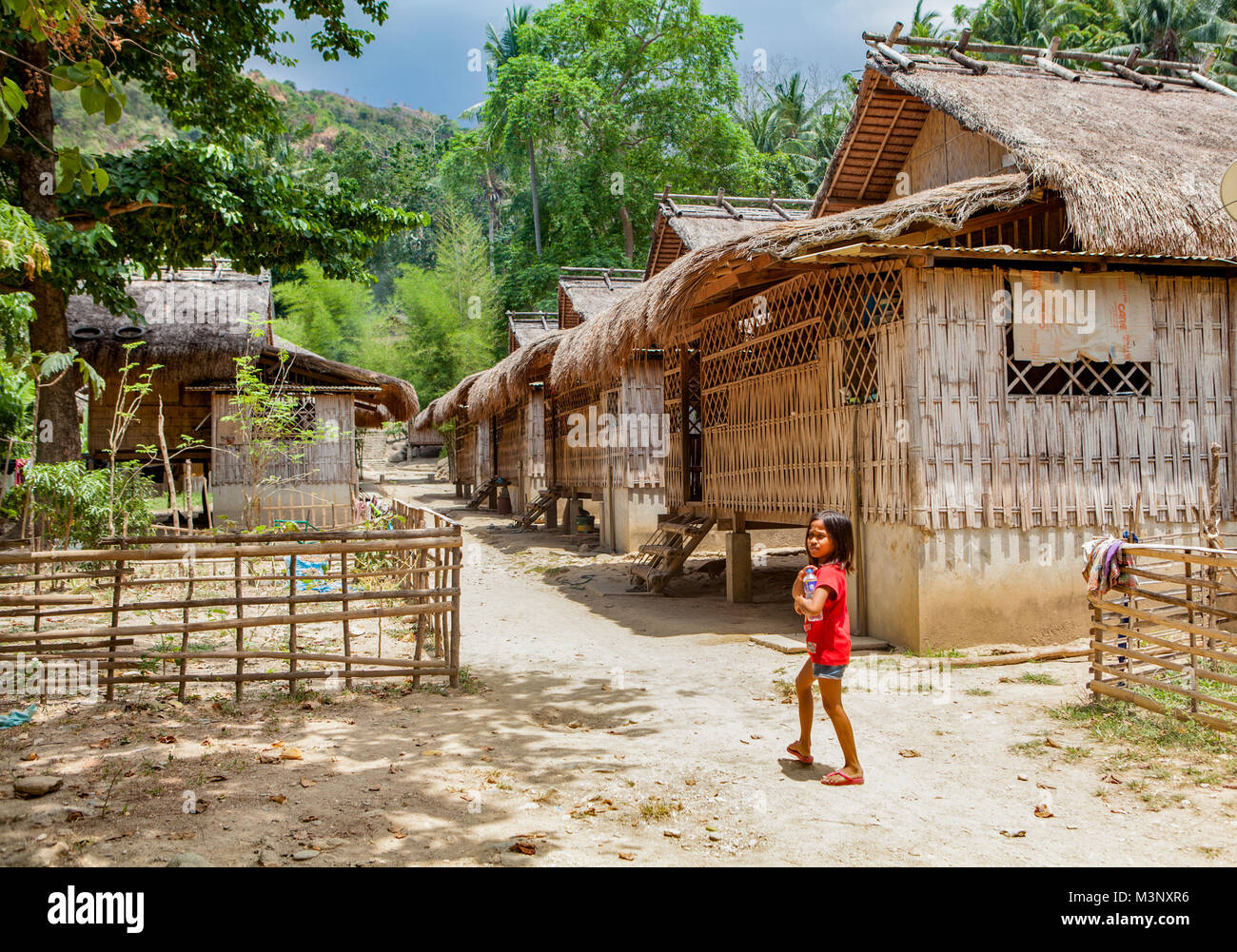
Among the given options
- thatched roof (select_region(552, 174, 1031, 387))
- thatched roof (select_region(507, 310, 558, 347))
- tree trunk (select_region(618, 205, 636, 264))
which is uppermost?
tree trunk (select_region(618, 205, 636, 264))

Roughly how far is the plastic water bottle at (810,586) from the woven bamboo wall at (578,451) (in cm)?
1096

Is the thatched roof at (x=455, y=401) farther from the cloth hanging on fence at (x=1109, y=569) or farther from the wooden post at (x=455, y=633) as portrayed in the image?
the cloth hanging on fence at (x=1109, y=569)

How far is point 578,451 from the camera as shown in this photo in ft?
55.8

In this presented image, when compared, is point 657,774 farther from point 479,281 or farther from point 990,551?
point 479,281

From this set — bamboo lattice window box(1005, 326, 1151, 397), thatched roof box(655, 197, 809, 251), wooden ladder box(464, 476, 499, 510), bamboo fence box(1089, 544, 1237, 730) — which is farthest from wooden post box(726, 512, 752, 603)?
wooden ladder box(464, 476, 499, 510)

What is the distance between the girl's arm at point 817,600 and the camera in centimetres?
412

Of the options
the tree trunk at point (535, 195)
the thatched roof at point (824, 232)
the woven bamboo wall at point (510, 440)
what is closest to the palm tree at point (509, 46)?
the tree trunk at point (535, 195)

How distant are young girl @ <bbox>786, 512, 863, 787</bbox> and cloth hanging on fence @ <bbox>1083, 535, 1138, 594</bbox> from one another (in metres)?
2.02

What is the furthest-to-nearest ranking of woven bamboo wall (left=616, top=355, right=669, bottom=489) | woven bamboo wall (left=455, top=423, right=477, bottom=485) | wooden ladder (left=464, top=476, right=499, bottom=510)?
woven bamboo wall (left=455, top=423, right=477, bottom=485), wooden ladder (left=464, top=476, right=499, bottom=510), woven bamboo wall (left=616, top=355, right=669, bottom=489)

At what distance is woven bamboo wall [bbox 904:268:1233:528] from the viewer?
706 cm

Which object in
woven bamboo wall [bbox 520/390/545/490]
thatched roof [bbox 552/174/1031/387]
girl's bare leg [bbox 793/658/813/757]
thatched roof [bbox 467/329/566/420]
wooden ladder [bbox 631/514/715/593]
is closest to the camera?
girl's bare leg [bbox 793/658/813/757]

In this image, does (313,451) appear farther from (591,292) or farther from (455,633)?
(455,633)

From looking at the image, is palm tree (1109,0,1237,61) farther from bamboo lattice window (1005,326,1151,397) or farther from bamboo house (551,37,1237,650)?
bamboo lattice window (1005,326,1151,397)

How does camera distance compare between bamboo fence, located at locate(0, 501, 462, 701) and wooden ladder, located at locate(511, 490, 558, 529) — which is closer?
bamboo fence, located at locate(0, 501, 462, 701)
